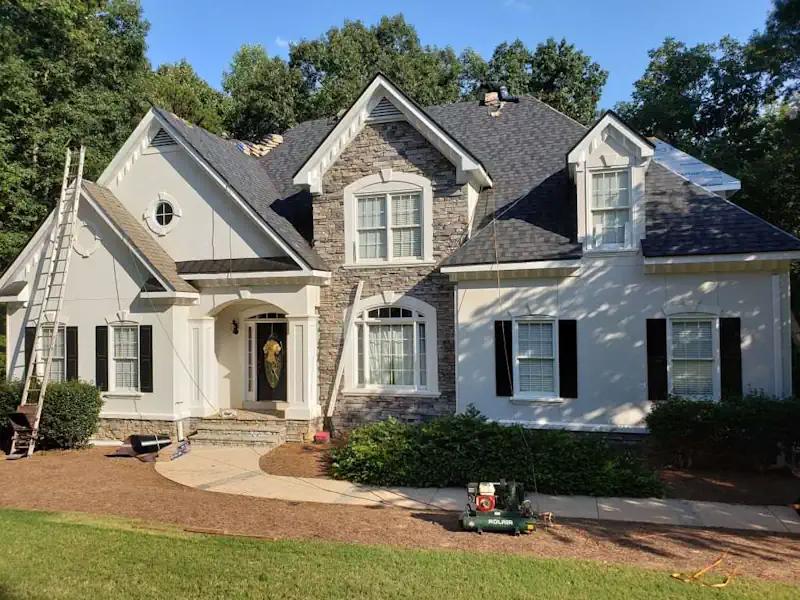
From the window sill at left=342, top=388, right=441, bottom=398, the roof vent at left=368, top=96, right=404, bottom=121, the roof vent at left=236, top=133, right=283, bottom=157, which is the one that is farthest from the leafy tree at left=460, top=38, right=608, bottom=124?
the window sill at left=342, top=388, right=441, bottom=398

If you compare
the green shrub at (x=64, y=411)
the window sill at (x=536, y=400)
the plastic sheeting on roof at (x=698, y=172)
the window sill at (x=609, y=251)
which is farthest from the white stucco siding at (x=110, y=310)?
the plastic sheeting on roof at (x=698, y=172)

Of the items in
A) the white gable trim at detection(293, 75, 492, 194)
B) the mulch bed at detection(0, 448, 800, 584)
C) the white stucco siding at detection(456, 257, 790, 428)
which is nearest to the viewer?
the mulch bed at detection(0, 448, 800, 584)

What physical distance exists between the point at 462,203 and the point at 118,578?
32.9 ft

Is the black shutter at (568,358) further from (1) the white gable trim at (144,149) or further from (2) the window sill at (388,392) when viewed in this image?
(1) the white gable trim at (144,149)

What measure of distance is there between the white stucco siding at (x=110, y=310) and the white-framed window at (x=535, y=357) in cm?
807

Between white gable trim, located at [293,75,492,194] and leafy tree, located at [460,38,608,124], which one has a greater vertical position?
leafy tree, located at [460,38,608,124]

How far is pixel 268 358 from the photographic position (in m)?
15.4

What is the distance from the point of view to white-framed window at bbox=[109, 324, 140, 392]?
14742 millimetres

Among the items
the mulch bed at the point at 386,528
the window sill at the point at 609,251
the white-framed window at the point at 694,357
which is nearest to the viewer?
the mulch bed at the point at 386,528

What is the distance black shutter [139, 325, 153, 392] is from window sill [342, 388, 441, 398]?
15.4 ft

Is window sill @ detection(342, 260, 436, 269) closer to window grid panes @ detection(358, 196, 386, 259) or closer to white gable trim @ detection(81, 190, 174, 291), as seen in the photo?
window grid panes @ detection(358, 196, 386, 259)

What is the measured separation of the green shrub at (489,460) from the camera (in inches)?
386

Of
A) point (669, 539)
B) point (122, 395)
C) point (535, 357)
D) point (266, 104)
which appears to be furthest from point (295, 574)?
→ point (266, 104)

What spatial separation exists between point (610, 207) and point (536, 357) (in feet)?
11.5
